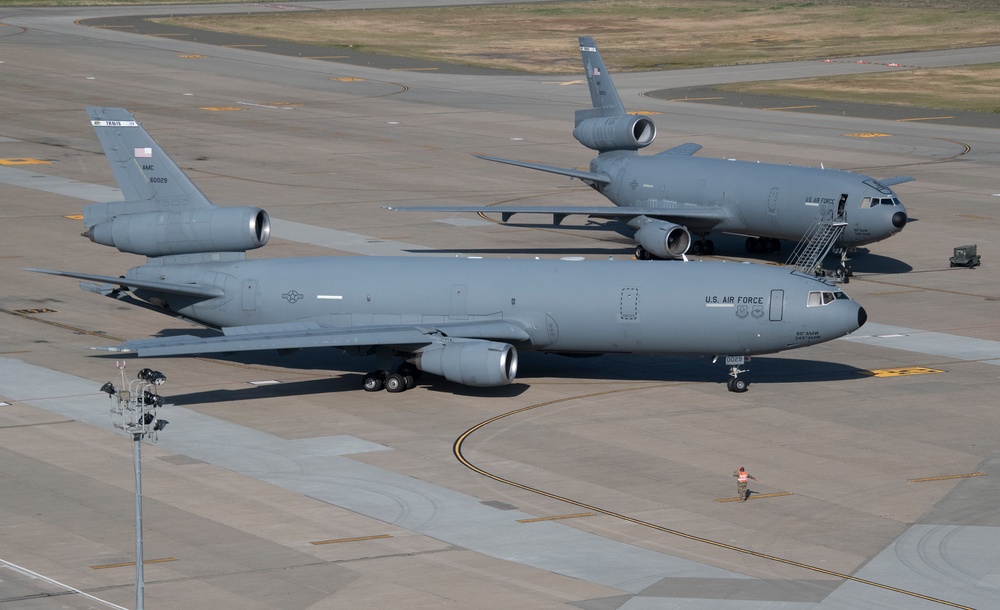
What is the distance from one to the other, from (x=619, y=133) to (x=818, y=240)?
46.2 ft

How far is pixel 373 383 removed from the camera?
167ft

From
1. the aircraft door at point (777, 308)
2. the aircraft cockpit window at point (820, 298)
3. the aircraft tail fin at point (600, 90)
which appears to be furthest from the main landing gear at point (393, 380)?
the aircraft tail fin at point (600, 90)

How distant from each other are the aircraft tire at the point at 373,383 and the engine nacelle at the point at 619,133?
30651mm

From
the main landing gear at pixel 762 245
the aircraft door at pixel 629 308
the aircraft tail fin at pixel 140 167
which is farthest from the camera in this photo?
the main landing gear at pixel 762 245

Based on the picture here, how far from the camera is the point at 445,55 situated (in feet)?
493

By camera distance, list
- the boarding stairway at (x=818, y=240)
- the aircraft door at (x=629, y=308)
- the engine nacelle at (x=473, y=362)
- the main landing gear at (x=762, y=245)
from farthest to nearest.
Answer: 1. the main landing gear at (x=762, y=245)
2. the boarding stairway at (x=818, y=240)
3. the aircraft door at (x=629, y=308)
4. the engine nacelle at (x=473, y=362)

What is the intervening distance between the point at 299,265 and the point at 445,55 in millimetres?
99771

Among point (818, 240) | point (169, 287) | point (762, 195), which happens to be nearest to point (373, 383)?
point (169, 287)

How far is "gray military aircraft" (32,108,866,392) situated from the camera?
163ft

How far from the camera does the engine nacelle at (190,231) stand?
53.2 meters

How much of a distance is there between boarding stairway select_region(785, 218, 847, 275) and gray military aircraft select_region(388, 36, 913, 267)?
0.27m

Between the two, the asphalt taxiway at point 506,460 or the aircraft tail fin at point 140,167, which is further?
the aircraft tail fin at point 140,167

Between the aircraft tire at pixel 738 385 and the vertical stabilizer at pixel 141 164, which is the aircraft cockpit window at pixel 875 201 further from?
the vertical stabilizer at pixel 141 164

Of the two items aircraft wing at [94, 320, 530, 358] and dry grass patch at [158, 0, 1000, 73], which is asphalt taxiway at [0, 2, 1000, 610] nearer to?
aircraft wing at [94, 320, 530, 358]
